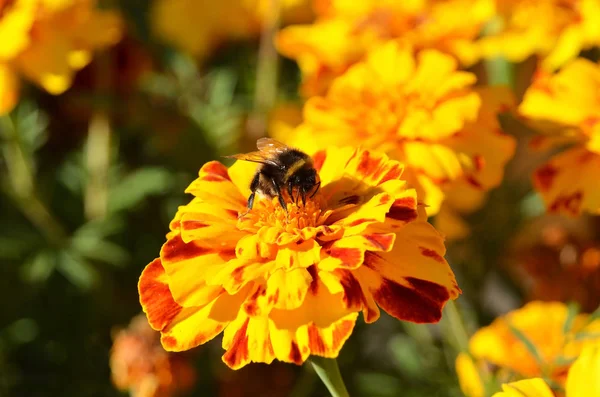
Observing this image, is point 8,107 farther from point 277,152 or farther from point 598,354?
point 598,354

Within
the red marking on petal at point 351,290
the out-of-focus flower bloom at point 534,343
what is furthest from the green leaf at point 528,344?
the red marking on petal at point 351,290

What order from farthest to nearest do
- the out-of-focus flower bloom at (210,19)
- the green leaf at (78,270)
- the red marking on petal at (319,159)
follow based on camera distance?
the out-of-focus flower bloom at (210,19)
the green leaf at (78,270)
the red marking on petal at (319,159)

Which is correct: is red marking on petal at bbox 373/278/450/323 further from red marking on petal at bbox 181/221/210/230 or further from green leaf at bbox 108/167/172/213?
green leaf at bbox 108/167/172/213

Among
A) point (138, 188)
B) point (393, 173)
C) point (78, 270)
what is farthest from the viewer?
point (138, 188)

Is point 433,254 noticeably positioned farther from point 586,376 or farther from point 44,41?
point 44,41

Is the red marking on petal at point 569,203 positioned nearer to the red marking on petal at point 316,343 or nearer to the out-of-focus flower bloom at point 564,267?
the out-of-focus flower bloom at point 564,267

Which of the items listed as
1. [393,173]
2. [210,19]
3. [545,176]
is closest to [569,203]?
[545,176]

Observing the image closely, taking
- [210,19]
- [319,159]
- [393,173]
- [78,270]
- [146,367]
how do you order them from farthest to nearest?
[210,19]
[78,270]
[146,367]
[319,159]
[393,173]
